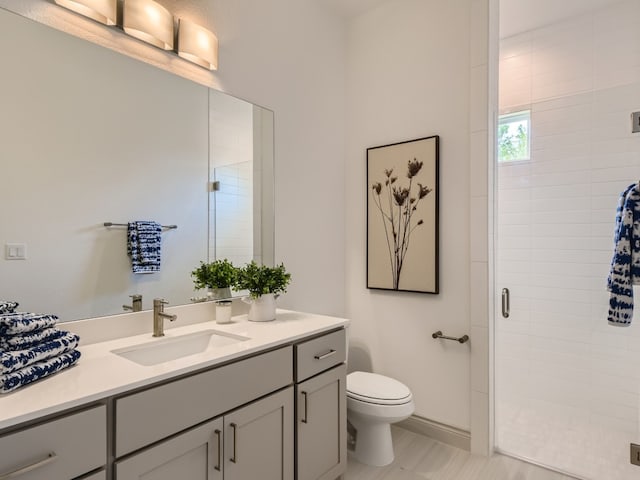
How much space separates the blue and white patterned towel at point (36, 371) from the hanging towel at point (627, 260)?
2.47 m

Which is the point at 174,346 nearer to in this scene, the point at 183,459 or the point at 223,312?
the point at 223,312

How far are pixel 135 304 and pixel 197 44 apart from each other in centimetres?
120

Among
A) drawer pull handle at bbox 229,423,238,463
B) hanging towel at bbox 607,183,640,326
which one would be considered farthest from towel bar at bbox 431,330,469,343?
drawer pull handle at bbox 229,423,238,463

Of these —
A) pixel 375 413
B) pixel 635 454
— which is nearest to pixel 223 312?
pixel 375 413

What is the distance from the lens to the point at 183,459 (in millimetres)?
1183

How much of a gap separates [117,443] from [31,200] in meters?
0.86

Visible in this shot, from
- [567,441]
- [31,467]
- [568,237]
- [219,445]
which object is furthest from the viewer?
[568,237]

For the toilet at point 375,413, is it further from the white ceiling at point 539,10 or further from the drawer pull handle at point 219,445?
the white ceiling at point 539,10

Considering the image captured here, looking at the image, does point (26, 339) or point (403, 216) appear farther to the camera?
point (403, 216)

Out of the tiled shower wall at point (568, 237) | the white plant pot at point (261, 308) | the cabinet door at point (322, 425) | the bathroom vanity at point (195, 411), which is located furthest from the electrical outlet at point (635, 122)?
the white plant pot at point (261, 308)

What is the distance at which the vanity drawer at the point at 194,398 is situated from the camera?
1.06 meters

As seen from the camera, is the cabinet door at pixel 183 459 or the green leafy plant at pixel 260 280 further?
the green leafy plant at pixel 260 280

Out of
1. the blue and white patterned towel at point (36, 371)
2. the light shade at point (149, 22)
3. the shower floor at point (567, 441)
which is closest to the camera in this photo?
the blue and white patterned towel at point (36, 371)

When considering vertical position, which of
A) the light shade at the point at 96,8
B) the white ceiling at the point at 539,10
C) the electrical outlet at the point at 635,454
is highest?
the white ceiling at the point at 539,10
